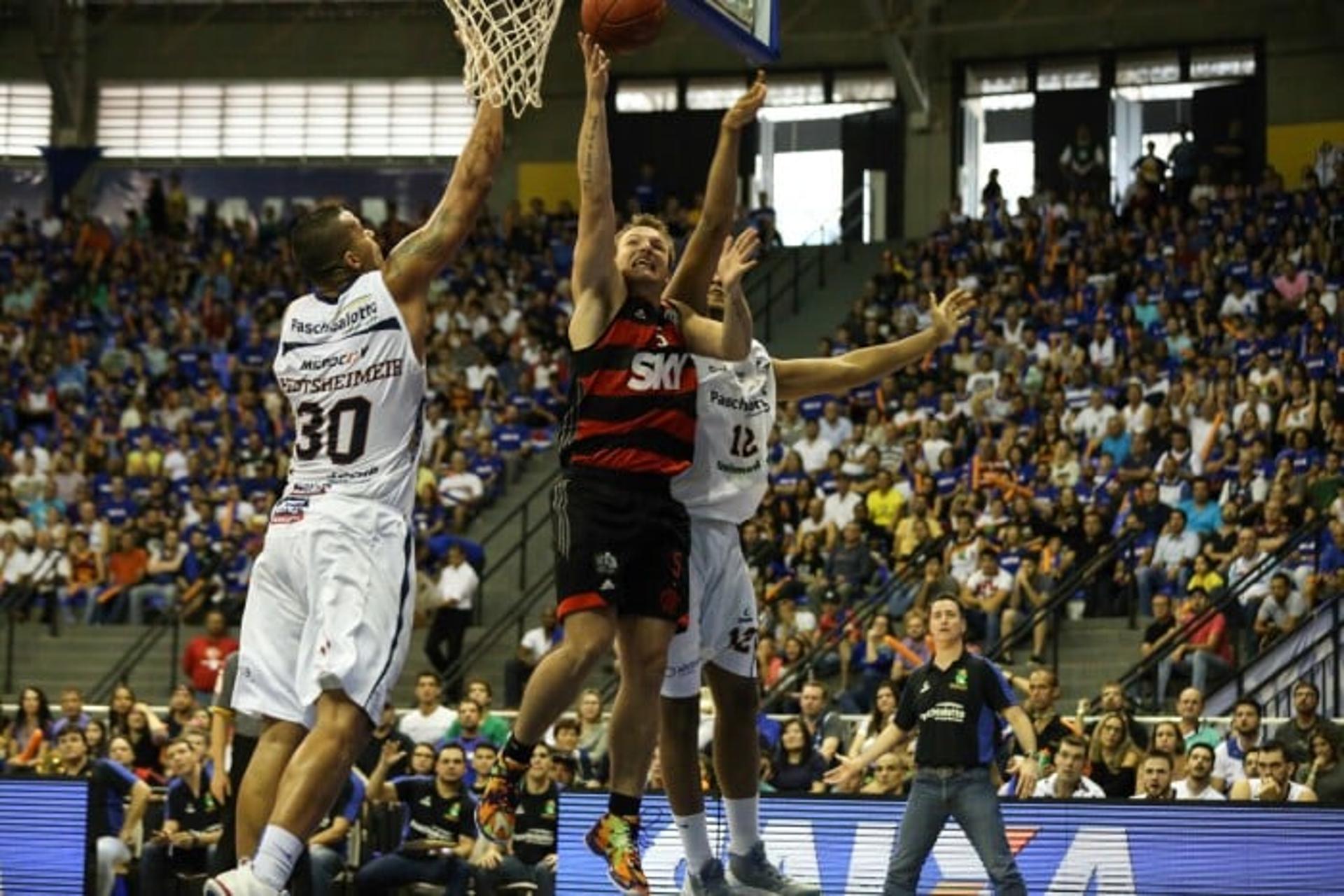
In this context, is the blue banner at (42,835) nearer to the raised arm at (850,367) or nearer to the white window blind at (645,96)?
the raised arm at (850,367)

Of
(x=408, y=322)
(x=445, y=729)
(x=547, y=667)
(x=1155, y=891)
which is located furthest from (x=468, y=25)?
(x=445, y=729)

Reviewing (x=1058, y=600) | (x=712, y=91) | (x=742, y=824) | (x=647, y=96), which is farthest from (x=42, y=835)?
(x=647, y=96)

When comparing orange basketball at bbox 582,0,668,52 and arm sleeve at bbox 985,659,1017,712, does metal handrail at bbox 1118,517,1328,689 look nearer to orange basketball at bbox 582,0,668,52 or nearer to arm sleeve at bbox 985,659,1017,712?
arm sleeve at bbox 985,659,1017,712

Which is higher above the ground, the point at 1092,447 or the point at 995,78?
the point at 995,78

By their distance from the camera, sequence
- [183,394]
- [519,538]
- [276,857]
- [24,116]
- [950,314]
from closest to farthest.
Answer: [276,857] → [950,314] → [519,538] → [183,394] → [24,116]

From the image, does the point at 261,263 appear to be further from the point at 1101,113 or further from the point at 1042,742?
the point at 1042,742

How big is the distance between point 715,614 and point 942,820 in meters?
3.90

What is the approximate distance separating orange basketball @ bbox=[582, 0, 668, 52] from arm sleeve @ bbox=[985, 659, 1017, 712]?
503 centimetres

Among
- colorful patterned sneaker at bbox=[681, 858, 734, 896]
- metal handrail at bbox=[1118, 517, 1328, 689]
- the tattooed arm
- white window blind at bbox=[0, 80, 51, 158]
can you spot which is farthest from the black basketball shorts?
white window blind at bbox=[0, 80, 51, 158]

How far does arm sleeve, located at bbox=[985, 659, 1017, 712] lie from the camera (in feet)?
41.8

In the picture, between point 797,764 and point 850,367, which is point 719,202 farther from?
point 797,764

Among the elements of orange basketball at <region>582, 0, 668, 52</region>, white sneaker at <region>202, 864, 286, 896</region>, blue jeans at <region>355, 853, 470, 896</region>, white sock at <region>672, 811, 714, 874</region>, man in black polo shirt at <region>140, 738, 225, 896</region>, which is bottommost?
blue jeans at <region>355, 853, 470, 896</region>

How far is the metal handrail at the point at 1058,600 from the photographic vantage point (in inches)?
734

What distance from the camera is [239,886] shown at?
7.03 m
